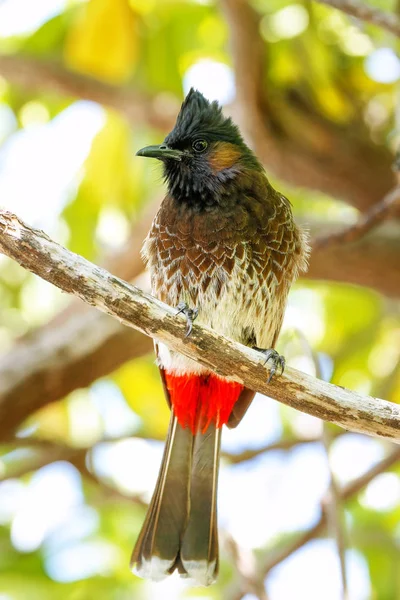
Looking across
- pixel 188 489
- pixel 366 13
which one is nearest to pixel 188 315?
pixel 188 489

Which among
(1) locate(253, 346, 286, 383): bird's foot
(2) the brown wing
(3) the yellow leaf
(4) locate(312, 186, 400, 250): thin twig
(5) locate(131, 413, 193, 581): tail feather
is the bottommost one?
(5) locate(131, 413, 193, 581): tail feather

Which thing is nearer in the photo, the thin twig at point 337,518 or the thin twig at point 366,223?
the thin twig at point 337,518

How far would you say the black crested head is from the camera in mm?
3697

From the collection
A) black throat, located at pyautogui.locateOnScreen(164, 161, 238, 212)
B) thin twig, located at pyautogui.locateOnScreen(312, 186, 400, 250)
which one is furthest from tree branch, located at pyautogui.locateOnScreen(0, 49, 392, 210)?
black throat, located at pyautogui.locateOnScreen(164, 161, 238, 212)

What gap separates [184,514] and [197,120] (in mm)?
1661

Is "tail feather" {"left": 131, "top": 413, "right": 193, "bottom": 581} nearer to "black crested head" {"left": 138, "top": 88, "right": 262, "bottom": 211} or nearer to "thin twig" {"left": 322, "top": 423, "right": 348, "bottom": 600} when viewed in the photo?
"thin twig" {"left": 322, "top": 423, "right": 348, "bottom": 600}

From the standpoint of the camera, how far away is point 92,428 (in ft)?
17.4

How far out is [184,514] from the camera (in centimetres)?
369

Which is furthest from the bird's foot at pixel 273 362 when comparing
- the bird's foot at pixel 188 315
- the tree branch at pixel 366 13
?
the tree branch at pixel 366 13

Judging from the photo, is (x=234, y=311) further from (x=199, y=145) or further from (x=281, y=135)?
(x=281, y=135)

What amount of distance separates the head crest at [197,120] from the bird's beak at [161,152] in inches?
3.0

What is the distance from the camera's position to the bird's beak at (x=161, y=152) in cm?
365

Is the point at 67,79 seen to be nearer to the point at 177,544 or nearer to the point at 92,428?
the point at 92,428

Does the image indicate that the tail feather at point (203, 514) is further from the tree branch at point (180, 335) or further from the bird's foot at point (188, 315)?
the tree branch at point (180, 335)
